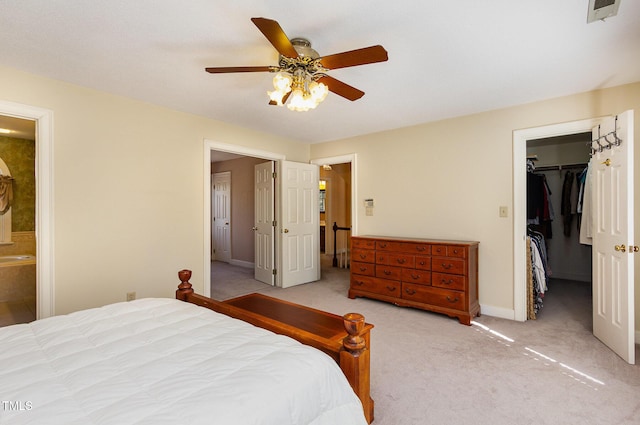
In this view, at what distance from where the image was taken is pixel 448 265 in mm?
3416

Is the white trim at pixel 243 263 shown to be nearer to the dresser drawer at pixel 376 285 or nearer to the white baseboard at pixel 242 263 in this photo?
the white baseboard at pixel 242 263

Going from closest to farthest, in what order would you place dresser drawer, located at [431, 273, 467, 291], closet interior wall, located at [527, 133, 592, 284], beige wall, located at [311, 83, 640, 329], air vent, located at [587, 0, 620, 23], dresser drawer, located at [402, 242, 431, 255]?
air vent, located at [587, 0, 620, 23], beige wall, located at [311, 83, 640, 329], dresser drawer, located at [431, 273, 467, 291], dresser drawer, located at [402, 242, 431, 255], closet interior wall, located at [527, 133, 592, 284]

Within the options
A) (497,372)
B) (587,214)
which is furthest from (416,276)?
(587,214)

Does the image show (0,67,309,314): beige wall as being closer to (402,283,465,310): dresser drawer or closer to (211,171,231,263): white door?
(402,283,465,310): dresser drawer

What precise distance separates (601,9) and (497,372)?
2.46m

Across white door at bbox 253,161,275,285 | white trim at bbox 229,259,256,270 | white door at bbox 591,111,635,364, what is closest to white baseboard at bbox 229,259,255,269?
white trim at bbox 229,259,256,270

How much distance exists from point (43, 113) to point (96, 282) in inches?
63.8

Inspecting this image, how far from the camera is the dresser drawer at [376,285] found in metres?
3.83

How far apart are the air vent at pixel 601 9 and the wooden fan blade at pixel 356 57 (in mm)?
1214

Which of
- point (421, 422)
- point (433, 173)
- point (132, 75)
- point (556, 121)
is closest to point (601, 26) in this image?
point (556, 121)

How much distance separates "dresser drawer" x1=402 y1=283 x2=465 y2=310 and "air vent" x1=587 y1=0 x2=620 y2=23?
254 cm

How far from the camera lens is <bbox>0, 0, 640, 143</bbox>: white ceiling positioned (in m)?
1.80

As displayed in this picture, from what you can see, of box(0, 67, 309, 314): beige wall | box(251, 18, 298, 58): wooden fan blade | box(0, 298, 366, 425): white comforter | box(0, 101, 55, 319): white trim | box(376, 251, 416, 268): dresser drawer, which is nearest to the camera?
box(0, 298, 366, 425): white comforter

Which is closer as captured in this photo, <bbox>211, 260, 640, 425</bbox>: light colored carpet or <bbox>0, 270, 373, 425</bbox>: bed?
<bbox>0, 270, 373, 425</bbox>: bed
